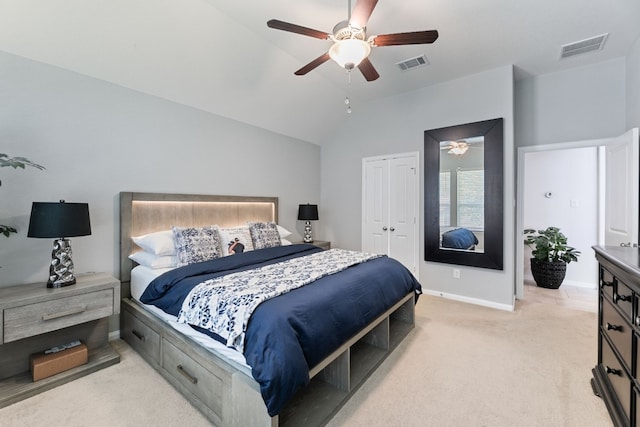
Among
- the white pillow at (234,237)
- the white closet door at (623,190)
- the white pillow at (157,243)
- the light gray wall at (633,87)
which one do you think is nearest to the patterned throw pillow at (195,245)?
the white pillow at (157,243)

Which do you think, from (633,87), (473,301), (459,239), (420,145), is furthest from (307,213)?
(633,87)

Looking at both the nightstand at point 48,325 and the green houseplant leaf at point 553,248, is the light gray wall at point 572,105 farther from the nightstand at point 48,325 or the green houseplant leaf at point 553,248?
the nightstand at point 48,325

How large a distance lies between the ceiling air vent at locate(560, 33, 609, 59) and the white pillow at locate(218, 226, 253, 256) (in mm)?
4250

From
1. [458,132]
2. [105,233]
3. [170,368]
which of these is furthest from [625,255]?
[105,233]

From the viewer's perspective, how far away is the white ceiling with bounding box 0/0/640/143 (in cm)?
234

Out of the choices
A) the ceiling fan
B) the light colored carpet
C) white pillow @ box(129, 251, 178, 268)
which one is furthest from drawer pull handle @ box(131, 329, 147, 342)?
the ceiling fan

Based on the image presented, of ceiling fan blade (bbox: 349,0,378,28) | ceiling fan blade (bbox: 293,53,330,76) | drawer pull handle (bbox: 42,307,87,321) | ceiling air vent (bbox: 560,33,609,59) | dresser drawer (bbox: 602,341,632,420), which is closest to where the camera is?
dresser drawer (bbox: 602,341,632,420)

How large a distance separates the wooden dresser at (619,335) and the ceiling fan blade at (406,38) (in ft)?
6.00

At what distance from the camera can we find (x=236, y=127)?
3984 mm

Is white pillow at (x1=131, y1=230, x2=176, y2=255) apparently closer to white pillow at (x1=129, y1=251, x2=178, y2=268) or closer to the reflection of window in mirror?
white pillow at (x1=129, y1=251, x2=178, y2=268)

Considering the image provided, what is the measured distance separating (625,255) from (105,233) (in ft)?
13.5

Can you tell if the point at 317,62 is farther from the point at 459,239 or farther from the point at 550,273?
the point at 550,273

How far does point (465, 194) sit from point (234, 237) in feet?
10.3

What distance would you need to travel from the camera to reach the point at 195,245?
113 inches
